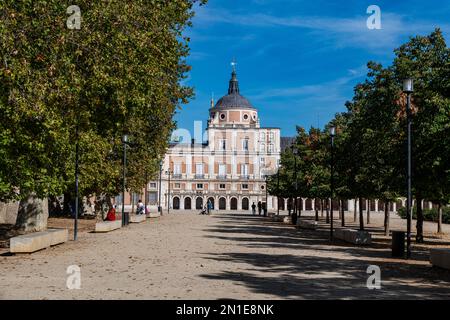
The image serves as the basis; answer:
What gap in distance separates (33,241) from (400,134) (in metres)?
16.8

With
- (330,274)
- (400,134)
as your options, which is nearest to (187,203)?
(400,134)

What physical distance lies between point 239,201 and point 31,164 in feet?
372

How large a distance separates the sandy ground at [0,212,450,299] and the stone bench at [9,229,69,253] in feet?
0.95

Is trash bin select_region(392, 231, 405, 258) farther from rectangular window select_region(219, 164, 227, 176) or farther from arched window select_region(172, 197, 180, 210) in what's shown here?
rectangular window select_region(219, 164, 227, 176)

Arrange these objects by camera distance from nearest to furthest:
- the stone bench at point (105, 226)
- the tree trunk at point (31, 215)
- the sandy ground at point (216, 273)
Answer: the sandy ground at point (216, 273), the tree trunk at point (31, 215), the stone bench at point (105, 226)

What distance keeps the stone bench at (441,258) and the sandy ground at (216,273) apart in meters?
0.22

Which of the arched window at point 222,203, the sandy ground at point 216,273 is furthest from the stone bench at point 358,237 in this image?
the arched window at point 222,203

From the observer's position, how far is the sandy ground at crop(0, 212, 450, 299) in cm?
1209

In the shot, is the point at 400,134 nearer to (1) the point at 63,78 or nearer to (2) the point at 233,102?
(1) the point at 63,78

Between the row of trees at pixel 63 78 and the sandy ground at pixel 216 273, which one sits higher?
the row of trees at pixel 63 78

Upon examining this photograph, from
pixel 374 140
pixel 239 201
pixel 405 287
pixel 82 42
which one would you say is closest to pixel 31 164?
pixel 82 42

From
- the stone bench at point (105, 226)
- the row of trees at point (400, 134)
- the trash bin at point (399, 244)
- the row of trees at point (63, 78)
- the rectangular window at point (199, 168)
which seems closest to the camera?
the row of trees at point (63, 78)

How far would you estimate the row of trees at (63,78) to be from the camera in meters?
18.0

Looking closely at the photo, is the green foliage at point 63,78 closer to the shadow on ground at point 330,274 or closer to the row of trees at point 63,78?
the row of trees at point 63,78
